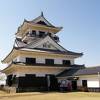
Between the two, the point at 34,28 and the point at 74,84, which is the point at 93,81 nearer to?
the point at 74,84

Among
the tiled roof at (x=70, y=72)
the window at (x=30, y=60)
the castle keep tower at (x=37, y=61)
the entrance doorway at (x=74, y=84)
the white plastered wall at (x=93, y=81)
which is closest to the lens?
the white plastered wall at (x=93, y=81)

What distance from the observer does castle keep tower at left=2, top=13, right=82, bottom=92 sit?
29.9 m

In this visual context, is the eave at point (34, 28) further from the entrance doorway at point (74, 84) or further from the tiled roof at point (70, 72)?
the entrance doorway at point (74, 84)

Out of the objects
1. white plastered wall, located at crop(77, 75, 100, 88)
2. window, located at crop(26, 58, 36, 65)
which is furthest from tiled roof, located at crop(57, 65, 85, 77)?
window, located at crop(26, 58, 36, 65)

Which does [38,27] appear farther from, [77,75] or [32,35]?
[77,75]

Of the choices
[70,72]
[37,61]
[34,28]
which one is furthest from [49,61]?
[34,28]

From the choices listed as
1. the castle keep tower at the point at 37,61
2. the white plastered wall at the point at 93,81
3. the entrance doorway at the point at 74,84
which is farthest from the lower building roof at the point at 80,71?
the entrance doorway at the point at 74,84

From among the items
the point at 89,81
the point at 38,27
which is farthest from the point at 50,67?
the point at 38,27

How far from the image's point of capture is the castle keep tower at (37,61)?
29.9 m

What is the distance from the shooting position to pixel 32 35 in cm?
3669

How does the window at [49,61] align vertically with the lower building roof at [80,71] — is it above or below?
above

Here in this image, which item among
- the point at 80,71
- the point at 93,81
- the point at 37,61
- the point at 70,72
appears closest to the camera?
the point at 93,81

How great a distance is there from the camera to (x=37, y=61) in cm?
3191

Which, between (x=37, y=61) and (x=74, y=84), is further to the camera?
(x=37, y=61)
